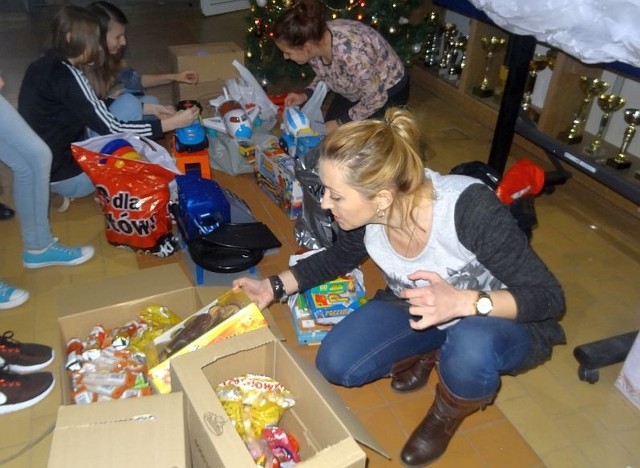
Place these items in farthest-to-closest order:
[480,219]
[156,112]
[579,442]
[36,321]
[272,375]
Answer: [156,112]
[36,321]
[579,442]
[272,375]
[480,219]

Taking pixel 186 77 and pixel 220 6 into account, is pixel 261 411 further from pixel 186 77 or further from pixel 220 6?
pixel 220 6

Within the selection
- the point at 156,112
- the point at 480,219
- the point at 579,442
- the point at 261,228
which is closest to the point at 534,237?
the point at 579,442

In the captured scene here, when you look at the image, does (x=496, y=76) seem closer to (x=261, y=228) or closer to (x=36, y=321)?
(x=261, y=228)

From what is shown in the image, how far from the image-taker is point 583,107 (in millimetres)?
2875

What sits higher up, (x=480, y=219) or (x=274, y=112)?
(x=480, y=219)

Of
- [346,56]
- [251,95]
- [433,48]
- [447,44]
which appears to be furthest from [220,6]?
[346,56]

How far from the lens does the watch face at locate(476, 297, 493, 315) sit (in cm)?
115

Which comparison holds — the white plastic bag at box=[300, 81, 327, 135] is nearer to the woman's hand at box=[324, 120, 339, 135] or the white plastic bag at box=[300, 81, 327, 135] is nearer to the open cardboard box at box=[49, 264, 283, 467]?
the woman's hand at box=[324, 120, 339, 135]

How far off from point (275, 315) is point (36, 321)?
31.2 inches

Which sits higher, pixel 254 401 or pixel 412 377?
pixel 254 401

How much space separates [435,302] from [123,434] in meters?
0.63

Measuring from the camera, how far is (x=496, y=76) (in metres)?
3.64

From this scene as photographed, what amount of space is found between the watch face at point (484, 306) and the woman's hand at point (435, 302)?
18 mm

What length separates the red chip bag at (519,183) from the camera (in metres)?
1.84
